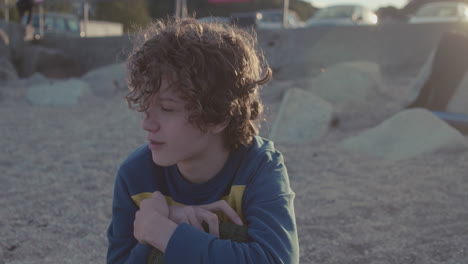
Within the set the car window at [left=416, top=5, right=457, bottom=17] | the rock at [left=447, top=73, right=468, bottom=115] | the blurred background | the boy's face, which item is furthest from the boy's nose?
the car window at [left=416, top=5, right=457, bottom=17]

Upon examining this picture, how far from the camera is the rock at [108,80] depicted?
7.57 m

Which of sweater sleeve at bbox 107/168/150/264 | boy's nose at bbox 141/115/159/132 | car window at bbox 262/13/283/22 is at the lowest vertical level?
car window at bbox 262/13/283/22

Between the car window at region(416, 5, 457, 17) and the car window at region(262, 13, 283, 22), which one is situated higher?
the car window at region(416, 5, 457, 17)

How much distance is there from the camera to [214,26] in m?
1.45

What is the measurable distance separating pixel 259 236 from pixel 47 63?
938 centimetres

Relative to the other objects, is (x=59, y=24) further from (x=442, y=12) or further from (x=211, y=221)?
(x=211, y=221)

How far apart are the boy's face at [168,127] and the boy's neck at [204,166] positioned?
7cm

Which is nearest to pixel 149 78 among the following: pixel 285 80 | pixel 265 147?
pixel 265 147

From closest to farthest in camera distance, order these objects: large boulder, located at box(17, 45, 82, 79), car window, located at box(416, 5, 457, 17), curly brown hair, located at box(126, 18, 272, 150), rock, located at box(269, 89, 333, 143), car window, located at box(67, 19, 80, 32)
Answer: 1. curly brown hair, located at box(126, 18, 272, 150)
2. rock, located at box(269, 89, 333, 143)
3. large boulder, located at box(17, 45, 82, 79)
4. car window, located at box(416, 5, 457, 17)
5. car window, located at box(67, 19, 80, 32)

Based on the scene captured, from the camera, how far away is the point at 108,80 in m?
7.79

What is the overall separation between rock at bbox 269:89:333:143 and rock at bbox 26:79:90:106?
355 centimetres

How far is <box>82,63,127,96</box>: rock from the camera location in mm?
7570

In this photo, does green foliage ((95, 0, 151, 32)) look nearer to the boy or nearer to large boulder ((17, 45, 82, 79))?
large boulder ((17, 45, 82, 79))

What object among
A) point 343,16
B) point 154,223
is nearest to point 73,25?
point 343,16
